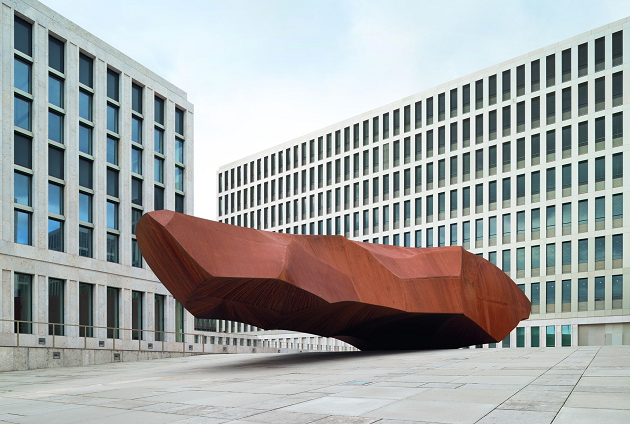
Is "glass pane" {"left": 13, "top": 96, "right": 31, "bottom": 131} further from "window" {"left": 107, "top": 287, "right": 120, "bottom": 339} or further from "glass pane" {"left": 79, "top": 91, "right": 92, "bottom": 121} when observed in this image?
"window" {"left": 107, "top": 287, "right": 120, "bottom": 339}

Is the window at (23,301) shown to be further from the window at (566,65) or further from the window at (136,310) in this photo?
the window at (566,65)

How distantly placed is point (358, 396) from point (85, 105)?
96.9 ft

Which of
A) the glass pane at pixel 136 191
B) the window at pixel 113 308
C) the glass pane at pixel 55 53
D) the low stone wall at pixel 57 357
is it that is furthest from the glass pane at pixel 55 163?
the low stone wall at pixel 57 357

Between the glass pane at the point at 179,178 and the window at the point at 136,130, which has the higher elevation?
the window at the point at 136,130

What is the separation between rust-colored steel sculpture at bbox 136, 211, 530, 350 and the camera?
1414 centimetres

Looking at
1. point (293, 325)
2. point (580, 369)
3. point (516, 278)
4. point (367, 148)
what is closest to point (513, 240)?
point (516, 278)

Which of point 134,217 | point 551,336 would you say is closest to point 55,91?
point 134,217

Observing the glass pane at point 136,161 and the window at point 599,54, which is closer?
the glass pane at point 136,161

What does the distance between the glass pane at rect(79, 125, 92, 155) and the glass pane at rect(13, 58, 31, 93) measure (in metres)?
3.95

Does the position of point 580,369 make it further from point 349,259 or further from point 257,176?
point 257,176

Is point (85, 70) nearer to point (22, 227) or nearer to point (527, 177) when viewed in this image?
point (22, 227)

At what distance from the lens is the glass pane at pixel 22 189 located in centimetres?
2998

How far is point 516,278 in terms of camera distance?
55281 millimetres

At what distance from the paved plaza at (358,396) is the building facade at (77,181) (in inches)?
625
